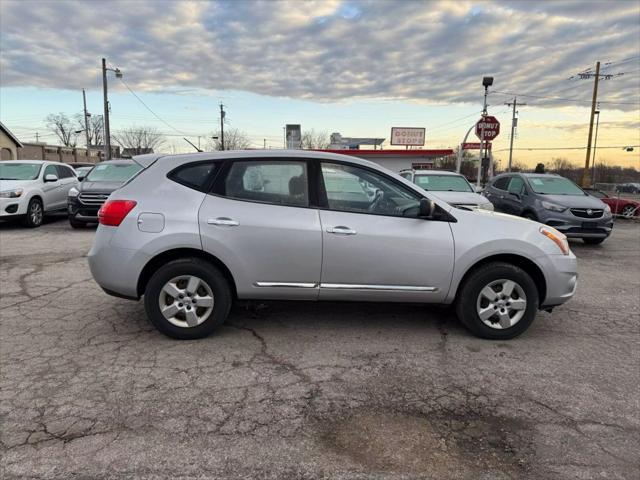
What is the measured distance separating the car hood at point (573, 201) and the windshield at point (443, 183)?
1.71 metres

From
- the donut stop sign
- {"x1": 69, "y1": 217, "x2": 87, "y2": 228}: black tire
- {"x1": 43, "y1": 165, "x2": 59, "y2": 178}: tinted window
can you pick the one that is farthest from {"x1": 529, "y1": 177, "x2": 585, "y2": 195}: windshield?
{"x1": 43, "y1": 165, "x2": 59, "y2": 178}: tinted window

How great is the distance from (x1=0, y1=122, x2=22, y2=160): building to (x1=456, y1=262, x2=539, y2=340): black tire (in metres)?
42.8

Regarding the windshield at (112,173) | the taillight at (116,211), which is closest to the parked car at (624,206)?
the windshield at (112,173)

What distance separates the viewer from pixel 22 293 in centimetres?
579

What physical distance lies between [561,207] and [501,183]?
9.76 ft

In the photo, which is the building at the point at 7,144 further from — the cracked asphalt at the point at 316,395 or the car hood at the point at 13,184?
the cracked asphalt at the point at 316,395

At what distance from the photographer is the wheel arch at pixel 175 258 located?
4156 millimetres

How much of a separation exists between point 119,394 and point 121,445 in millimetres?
643

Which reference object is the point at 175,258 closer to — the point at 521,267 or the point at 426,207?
the point at 426,207

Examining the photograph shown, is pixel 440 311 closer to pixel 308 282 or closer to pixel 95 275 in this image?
pixel 308 282

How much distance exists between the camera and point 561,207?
32.3 feet

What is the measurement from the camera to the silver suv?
4102 mm

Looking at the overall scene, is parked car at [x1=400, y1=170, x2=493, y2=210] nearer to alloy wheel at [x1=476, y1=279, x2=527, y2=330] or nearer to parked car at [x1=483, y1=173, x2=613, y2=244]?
parked car at [x1=483, y1=173, x2=613, y2=244]

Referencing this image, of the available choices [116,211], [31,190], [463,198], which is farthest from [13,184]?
[463,198]
